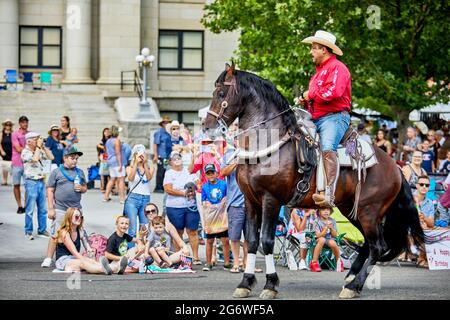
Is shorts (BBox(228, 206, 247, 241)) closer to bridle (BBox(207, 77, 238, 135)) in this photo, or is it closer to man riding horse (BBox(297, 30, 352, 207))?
man riding horse (BBox(297, 30, 352, 207))

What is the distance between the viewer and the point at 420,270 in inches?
688

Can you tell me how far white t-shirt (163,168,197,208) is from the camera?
1812cm

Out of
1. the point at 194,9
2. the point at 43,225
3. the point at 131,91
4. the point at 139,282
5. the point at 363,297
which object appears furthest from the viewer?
the point at 194,9

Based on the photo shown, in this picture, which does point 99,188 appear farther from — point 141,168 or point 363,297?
point 363,297

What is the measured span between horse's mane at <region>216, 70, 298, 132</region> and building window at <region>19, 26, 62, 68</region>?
3406cm

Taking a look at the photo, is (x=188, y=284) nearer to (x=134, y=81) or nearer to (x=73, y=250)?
(x=73, y=250)

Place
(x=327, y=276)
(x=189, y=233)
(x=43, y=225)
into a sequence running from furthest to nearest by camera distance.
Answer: (x=43, y=225), (x=189, y=233), (x=327, y=276)

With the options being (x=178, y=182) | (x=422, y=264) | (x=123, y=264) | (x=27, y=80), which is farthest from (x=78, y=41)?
(x=123, y=264)

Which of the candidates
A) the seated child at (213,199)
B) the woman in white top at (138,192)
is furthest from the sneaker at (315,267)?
the woman in white top at (138,192)

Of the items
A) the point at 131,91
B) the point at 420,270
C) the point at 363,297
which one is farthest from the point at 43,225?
the point at 131,91

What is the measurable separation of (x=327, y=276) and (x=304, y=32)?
13.7 m

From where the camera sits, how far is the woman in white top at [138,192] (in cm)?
1841

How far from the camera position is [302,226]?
1809 centimetres

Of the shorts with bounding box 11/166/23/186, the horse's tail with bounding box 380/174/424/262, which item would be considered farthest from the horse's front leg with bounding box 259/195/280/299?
the shorts with bounding box 11/166/23/186
